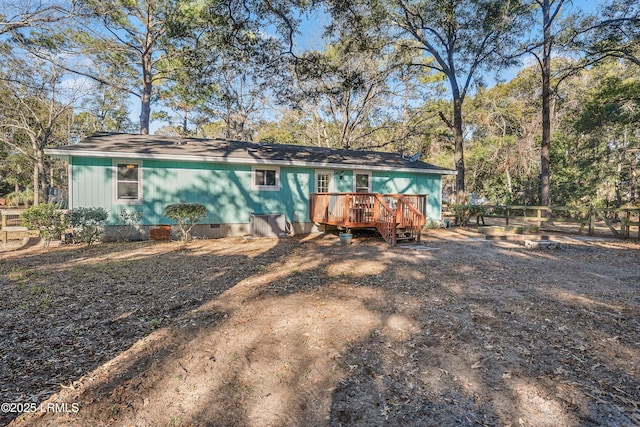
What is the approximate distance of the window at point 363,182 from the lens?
12898 millimetres

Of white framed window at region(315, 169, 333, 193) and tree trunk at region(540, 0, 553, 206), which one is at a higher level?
tree trunk at region(540, 0, 553, 206)

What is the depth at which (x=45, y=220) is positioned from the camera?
849 cm

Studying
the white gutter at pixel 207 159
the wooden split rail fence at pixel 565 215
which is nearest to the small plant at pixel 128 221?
the white gutter at pixel 207 159

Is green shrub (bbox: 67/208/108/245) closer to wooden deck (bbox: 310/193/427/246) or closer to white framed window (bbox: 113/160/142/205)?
white framed window (bbox: 113/160/142/205)

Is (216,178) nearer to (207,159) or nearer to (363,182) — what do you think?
(207,159)

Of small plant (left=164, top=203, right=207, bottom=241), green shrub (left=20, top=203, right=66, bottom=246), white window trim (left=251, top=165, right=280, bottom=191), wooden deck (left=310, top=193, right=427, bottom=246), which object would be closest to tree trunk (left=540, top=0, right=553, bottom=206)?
wooden deck (left=310, top=193, right=427, bottom=246)

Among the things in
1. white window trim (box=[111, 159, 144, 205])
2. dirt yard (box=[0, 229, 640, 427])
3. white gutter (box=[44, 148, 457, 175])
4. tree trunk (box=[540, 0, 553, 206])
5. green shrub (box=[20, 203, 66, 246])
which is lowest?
dirt yard (box=[0, 229, 640, 427])

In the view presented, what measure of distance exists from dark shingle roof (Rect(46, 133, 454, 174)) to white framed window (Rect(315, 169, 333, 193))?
1.49 ft

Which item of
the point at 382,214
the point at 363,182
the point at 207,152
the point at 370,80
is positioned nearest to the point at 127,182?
the point at 207,152

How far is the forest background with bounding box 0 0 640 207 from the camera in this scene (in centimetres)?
981

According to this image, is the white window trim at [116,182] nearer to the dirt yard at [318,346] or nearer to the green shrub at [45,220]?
the green shrub at [45,220]

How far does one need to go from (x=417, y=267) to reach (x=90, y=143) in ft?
34.4

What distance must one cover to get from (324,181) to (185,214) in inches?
210

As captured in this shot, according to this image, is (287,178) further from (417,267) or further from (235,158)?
(417,267)
